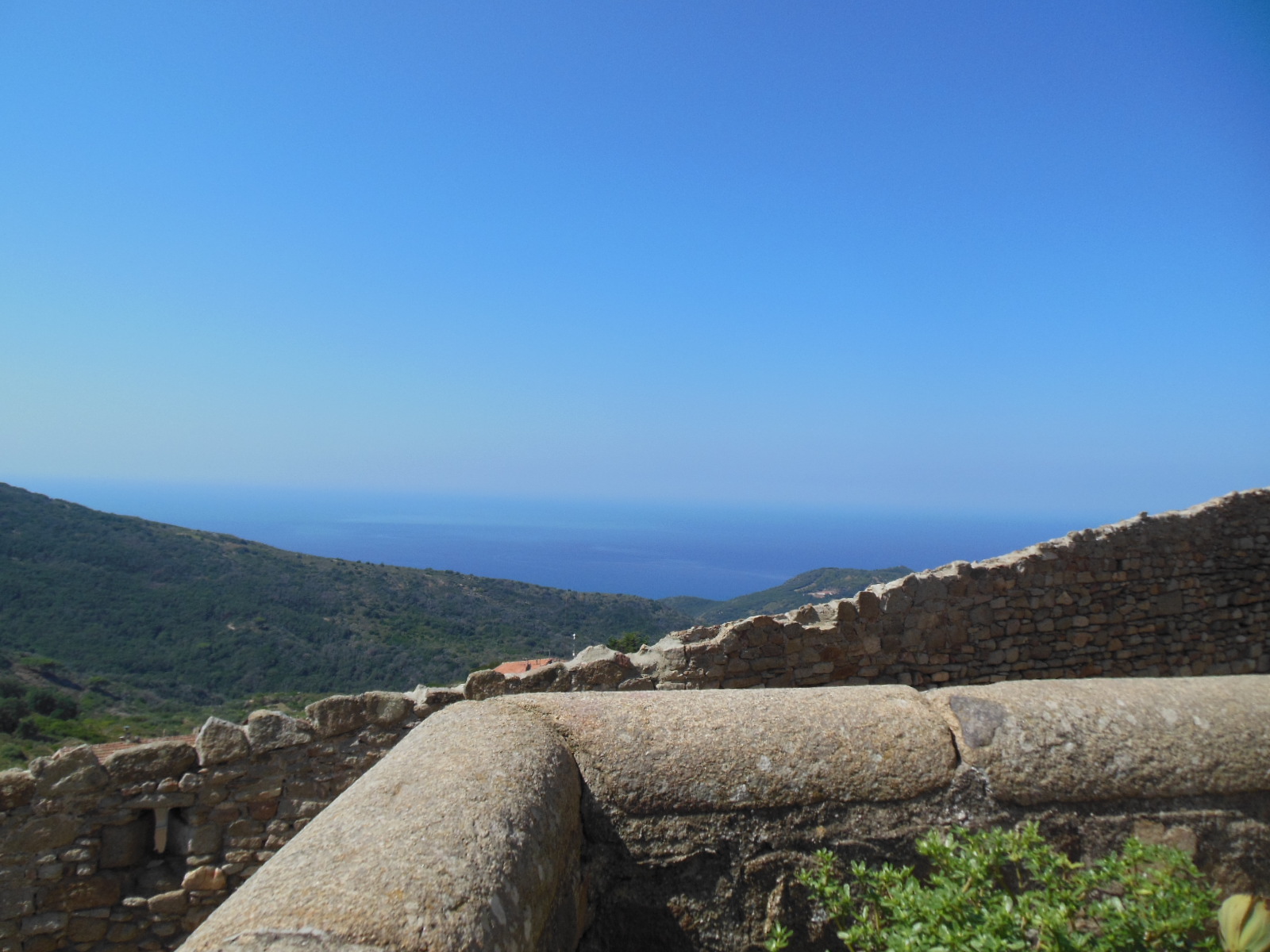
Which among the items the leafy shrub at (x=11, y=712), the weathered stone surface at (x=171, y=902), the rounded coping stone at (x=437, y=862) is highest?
the rounded coping stone at (x=437, y=862)

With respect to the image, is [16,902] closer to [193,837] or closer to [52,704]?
[193,837]

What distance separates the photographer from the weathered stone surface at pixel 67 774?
4.71 m

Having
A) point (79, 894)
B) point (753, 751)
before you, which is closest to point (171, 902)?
point (79, 894)

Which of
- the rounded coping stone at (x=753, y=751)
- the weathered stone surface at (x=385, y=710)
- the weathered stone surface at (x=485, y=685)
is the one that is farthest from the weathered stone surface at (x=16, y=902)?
the rounded coping stone at (x=753, y=751)

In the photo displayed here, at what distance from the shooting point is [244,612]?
2794cm

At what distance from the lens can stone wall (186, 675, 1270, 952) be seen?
185 cm

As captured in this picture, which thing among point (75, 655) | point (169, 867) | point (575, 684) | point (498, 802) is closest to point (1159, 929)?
point (498, 802)

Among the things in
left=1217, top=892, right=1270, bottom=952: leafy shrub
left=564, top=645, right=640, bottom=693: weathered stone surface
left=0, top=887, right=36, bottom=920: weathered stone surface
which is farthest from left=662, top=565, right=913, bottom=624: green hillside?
left=1217, top=892, right=1270, bottom=952: leafy shrub

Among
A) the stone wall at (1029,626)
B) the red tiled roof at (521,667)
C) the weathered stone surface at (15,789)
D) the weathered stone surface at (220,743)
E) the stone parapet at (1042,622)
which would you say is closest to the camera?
the weathered stone surface at (15,789)

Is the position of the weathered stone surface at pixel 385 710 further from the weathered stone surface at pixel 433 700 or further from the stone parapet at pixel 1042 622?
the stone parapet at pixel 1042 622

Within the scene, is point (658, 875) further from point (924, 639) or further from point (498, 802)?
point (924, 639)

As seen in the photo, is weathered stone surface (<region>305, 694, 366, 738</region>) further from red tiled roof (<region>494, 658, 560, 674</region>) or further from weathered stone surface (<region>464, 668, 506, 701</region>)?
red tiled roof (<region>494, 658, 560, 674</region>)

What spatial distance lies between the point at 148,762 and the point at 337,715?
3.74 ft

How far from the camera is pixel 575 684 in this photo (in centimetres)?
520
